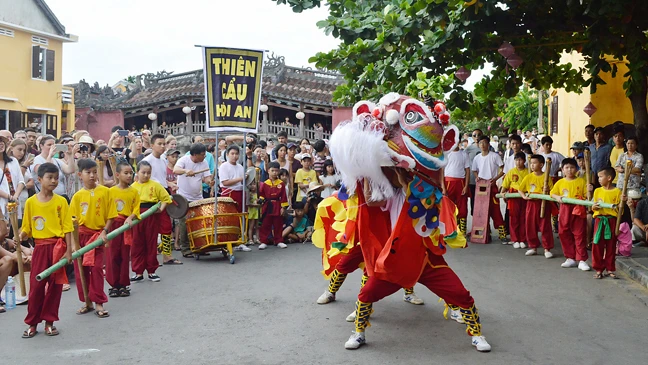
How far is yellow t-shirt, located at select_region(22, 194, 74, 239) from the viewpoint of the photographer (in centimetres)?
629

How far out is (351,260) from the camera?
661 centimetres

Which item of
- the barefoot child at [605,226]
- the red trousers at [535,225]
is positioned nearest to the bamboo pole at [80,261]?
the barefoot child at [605,226]

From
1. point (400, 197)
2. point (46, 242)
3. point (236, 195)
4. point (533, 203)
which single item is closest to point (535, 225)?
point (533, 203)

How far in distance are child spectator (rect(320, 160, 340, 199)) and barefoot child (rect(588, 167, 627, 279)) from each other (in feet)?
15.4

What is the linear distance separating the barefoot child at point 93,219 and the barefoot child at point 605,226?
18.9 feet

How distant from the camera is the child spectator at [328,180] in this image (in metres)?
12.1

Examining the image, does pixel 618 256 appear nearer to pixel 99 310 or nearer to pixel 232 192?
pixel 232 192

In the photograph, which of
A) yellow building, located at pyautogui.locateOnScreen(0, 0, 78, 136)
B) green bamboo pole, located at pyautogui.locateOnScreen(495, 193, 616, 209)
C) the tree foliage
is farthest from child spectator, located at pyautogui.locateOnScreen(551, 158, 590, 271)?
yellow building, located at pyautogui.locateOnScreen(0, 0, 78, 136)

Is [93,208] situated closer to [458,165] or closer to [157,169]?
[157,169]

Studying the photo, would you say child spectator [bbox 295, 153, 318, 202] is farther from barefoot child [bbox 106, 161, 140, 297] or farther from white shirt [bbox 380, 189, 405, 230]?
white shirt [bbox 380, 189, 405, 230]

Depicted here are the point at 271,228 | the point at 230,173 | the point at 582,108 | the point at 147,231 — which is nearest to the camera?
the point at 147,231

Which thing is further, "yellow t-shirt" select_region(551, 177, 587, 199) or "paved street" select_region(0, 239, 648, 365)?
"yellow t-shirt" select_region(551, 177, 587, 199)

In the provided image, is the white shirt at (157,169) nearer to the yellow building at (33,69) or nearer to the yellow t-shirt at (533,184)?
the yellow t-shirt at (533,184)

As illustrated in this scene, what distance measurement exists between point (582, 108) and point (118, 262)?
41.2 feet
